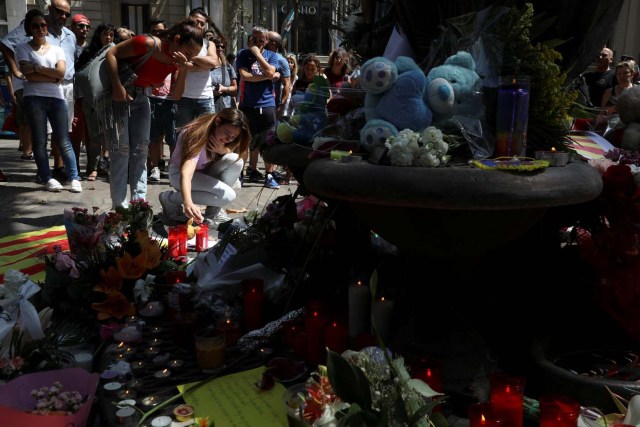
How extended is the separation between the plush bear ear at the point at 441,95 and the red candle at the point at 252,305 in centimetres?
113

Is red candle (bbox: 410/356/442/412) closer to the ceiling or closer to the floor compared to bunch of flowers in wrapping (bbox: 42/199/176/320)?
closer to the ceiling

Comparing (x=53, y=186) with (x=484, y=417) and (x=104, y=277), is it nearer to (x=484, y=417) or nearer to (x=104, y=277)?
(x=104, y=277)

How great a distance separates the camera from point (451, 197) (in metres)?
1.66

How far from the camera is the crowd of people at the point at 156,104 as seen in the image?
459 cm

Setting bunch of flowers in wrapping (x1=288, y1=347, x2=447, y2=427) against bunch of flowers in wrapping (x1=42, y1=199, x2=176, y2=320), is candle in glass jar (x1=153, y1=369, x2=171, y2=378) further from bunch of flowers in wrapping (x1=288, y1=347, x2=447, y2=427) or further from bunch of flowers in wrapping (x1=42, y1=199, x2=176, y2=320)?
bunch of flowers in wrapping (x1=288, y1=347, x2=447, y2=427)

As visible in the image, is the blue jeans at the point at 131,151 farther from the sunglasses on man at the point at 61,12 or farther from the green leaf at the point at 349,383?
the green leaf at the point at 349,383

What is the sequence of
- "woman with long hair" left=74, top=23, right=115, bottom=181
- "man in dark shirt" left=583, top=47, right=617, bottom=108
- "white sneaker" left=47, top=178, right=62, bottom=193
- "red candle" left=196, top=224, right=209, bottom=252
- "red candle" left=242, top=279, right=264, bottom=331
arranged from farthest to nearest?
"man in dark shirt" left=583, top=47, right=617, bottom=108 → "white sneaker" left=47, top=178, right=62, bottom=193 → "woman with long hair" left=74, top=23, right=115, bottom=181 → "red candle" left=196, top=224, right=209, bottom=252 → "red candle" left=242, top=279, right=264, bottom=331

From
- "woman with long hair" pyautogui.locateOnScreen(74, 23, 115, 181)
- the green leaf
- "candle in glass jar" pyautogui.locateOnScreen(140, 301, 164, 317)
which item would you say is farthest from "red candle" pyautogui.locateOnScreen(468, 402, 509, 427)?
"woman with long hair" pyautogui.locateOnScreen(74, 23, 115, 181)

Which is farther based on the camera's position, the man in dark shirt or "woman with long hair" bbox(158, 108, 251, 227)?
the man in dark shirt

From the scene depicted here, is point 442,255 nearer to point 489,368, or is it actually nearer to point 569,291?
point 489,368

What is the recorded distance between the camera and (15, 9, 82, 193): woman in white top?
6086 mm

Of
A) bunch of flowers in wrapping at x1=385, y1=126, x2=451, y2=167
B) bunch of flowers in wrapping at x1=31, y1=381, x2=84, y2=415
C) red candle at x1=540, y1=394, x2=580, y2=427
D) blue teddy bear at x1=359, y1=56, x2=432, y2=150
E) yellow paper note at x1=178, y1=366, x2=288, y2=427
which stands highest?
blue teddy bear at x1=359, y1=56, x2=432, y2=150

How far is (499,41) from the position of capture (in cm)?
206

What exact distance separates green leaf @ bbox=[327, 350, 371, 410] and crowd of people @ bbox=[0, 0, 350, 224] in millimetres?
1473
